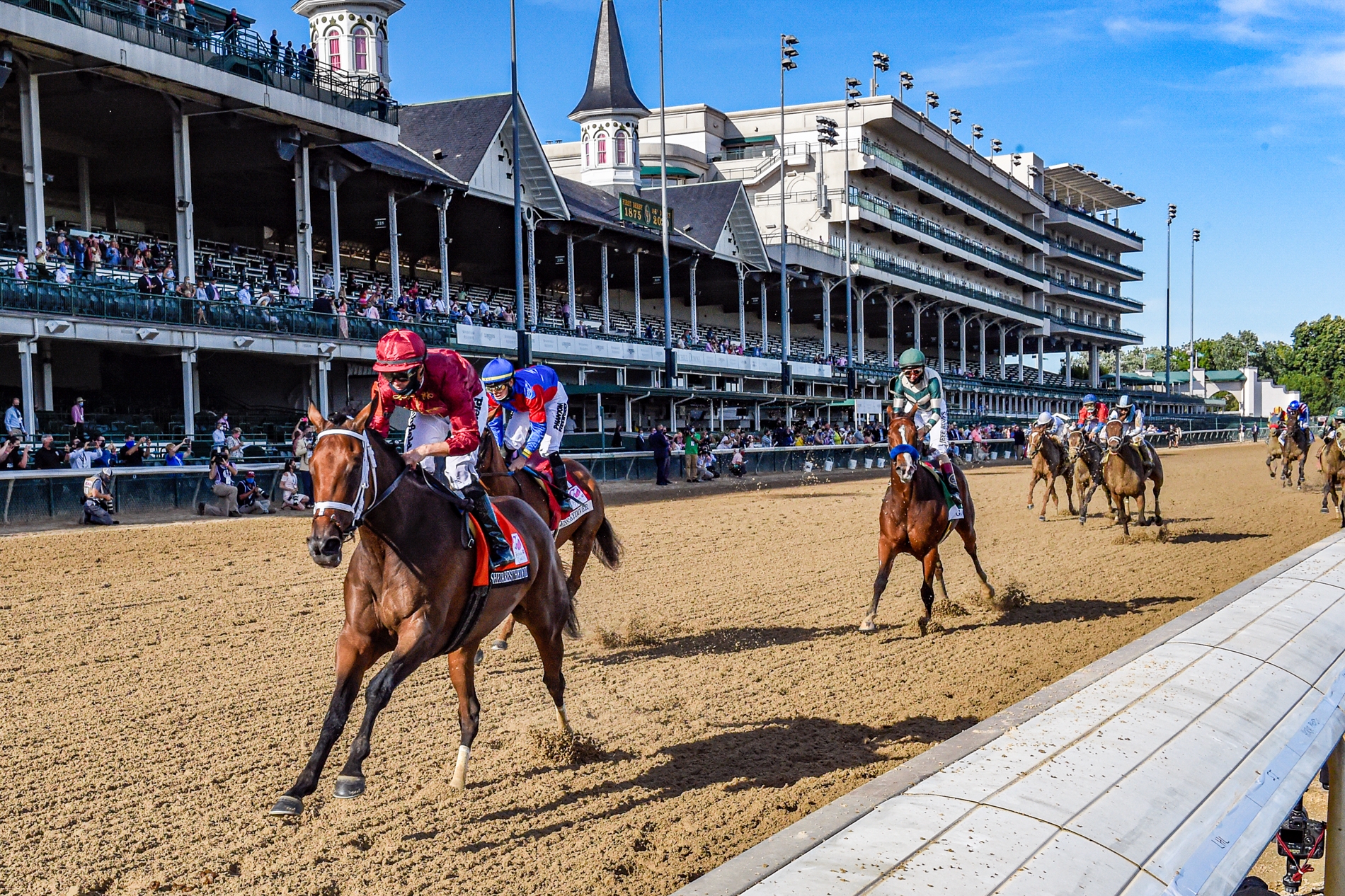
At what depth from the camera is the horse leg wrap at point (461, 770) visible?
527cm

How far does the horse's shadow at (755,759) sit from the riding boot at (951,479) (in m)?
3.06

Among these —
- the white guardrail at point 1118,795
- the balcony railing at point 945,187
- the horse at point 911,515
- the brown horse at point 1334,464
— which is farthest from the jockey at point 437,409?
the balcony railing at point 945,187

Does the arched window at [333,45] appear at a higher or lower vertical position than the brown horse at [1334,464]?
higher

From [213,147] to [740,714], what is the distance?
24722 millimetres

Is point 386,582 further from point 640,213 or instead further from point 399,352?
point 640,213

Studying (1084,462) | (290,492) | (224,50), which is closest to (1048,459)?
(1084,462)

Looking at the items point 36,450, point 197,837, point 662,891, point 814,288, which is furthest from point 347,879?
point 814,288

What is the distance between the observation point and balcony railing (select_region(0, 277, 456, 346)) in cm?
1922

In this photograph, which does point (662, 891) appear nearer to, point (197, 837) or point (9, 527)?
point (197, 837)

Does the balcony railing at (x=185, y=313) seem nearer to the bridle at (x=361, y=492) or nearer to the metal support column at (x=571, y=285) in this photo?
the metal support column at (x=571, y=285)

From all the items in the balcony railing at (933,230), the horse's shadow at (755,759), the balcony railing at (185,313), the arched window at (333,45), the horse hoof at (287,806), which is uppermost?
the arched window at (333,45)

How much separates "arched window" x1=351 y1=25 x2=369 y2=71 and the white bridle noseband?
38225 millimetres

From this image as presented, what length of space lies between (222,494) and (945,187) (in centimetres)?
5937

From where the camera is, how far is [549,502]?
328 inches
